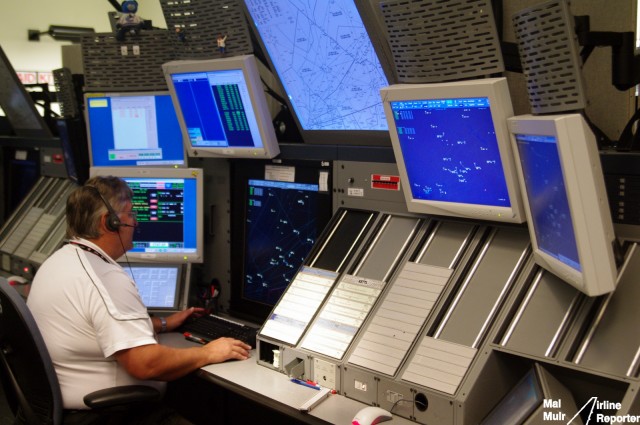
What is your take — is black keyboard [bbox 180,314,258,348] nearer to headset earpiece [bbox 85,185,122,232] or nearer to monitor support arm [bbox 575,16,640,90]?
headset earpiece [bbox 85,185,122,232]

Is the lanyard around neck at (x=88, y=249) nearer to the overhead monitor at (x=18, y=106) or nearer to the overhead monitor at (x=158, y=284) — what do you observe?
the overhead monitor at (x=158, y=284)

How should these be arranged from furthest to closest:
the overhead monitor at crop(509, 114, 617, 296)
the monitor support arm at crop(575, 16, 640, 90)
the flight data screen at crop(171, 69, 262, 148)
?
the flight data screen at crop(171, 69, 262, 148)
the monitor support arm at crop(575, 16, 640, 90)
the overhead monitor at crop(509, 114, 617, 296)

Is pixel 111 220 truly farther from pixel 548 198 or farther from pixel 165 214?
pixel 548 198

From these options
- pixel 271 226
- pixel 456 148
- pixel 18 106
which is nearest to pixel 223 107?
pixel 271 226

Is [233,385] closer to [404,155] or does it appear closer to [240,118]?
[404,155]

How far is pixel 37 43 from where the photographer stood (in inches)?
273

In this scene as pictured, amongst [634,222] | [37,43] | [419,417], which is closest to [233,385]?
[419,417]

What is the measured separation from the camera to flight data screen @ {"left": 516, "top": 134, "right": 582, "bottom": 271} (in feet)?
5.41

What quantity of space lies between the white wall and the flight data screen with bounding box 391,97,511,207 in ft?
16.9

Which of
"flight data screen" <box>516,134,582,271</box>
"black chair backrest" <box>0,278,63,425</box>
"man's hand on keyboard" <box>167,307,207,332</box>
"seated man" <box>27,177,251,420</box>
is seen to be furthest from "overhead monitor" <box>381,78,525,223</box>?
"black chair backrest" <box>0,278,63,425</box>

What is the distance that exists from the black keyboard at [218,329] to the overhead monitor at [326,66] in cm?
83

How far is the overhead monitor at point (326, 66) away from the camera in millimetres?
2408

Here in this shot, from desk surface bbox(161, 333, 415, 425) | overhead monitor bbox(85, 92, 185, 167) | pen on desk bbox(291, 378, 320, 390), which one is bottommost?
desk surface bbox(161, 333, 415, 425)

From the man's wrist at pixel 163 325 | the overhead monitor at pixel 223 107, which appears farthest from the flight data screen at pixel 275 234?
the man's wrist at pixel 163 325
